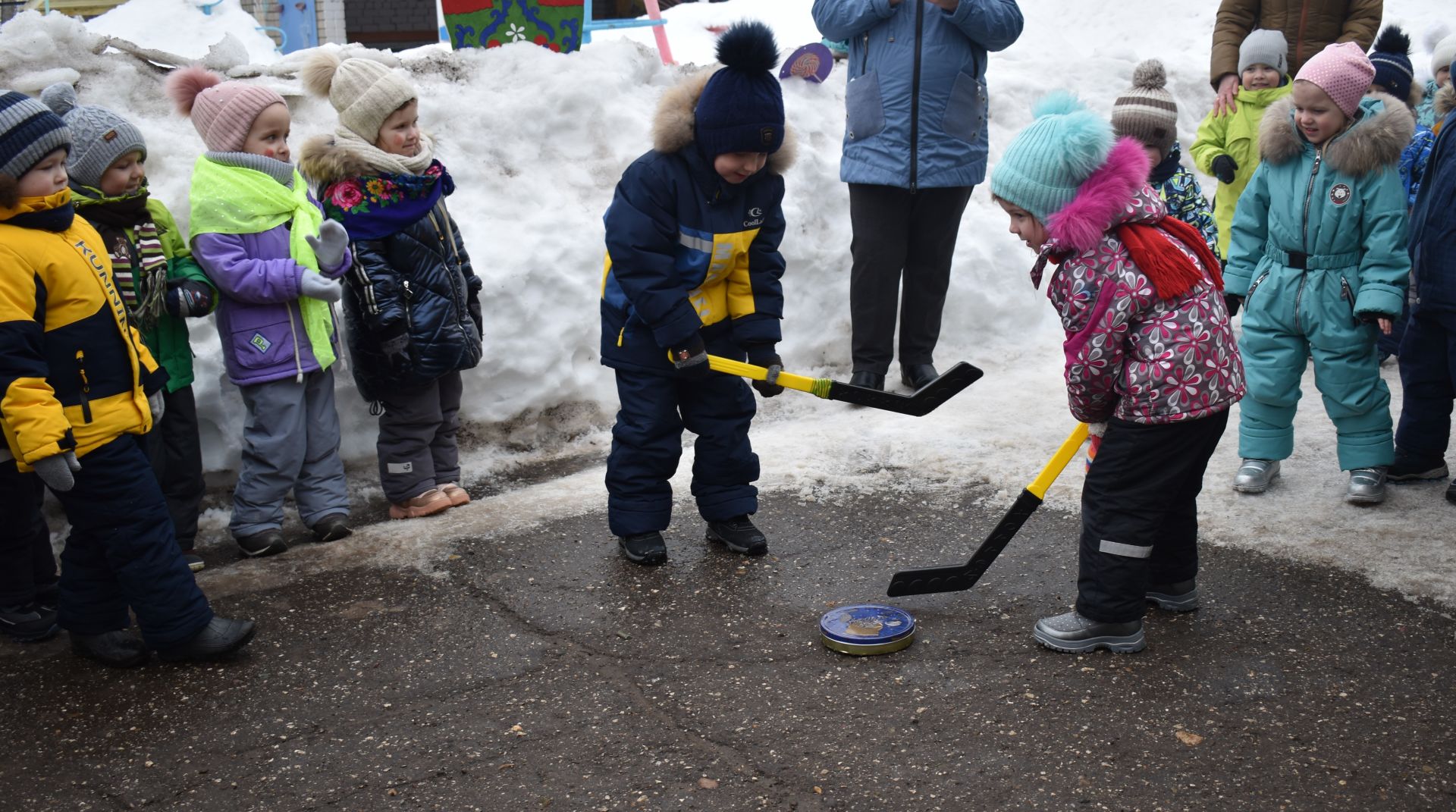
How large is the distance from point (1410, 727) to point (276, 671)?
10.0 feet

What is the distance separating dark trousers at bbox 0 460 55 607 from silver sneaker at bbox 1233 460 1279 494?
432 cm

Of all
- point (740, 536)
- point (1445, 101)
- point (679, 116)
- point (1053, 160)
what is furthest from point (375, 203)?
point (1445, 101)

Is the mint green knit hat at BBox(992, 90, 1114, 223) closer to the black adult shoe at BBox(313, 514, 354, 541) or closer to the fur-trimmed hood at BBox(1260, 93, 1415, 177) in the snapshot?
the fur-trimmed hood at BBox(1260, 93, 1415, 177)

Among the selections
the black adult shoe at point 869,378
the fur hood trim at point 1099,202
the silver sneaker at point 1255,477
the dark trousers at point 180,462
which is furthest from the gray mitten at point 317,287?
the silver sneaker at point 1255,477

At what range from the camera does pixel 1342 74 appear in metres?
4.47

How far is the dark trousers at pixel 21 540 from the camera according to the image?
145 inches

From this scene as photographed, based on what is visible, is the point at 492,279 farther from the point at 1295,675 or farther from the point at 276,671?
the point at 1295,675

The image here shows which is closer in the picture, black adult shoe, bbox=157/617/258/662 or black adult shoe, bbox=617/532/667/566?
black adult shoe, bbox=157/617/258/662

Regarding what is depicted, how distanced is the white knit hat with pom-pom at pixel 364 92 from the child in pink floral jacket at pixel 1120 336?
240 centimetres

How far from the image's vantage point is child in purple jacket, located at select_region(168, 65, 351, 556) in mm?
4418

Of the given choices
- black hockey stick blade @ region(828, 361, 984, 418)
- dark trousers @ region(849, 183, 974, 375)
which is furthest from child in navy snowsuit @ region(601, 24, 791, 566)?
dark trousers @ region(849, 183, 974, 375)

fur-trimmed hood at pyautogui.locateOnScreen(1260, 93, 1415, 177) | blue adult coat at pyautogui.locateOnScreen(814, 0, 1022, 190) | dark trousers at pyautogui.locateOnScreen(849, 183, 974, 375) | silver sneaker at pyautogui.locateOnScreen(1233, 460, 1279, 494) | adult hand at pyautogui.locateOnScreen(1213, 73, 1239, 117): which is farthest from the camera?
adult hand at pyautogui.locateOnScreen(1213, 73, 1239, 117)

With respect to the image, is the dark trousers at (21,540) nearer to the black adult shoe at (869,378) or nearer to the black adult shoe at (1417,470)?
the black adult shoe at (869,378)

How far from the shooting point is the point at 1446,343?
4.79m
